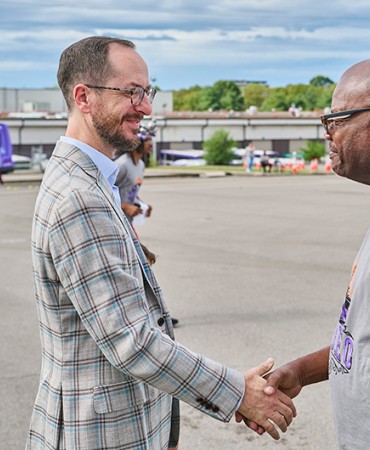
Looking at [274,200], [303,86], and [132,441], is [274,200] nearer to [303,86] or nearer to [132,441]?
[132,441]

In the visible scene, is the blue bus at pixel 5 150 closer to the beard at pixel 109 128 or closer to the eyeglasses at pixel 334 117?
the beard at pixel 109 128

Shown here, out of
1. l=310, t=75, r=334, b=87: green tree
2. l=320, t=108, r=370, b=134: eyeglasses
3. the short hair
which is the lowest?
l=320, t=108, r=370, b=134: eyeglasses

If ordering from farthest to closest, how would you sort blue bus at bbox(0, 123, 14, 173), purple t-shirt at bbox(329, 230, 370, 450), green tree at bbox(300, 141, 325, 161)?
1. green tree at bbox(300, 141, 325, 161)
2. blue bus at bbox(0, 123, 14, 173)
3. purple t-shirt at bbox(329, 230, 370, 450)

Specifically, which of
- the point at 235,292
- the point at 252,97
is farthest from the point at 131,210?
the point at 252,97

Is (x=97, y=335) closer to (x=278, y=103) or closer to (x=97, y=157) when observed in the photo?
(x=97, y=157)

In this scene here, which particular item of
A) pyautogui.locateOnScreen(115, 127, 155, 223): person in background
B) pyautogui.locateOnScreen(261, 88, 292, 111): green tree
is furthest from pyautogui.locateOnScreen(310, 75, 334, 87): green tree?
pyautogui.locateOnScreen(115, 127, 155, 223): person in background

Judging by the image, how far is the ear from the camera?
9.80 ft

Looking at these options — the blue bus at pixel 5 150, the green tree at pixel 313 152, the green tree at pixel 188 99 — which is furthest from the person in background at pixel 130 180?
the green tree at pixel 188 99

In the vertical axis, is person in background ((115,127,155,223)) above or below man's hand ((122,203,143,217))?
above

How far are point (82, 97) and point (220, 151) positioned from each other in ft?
175

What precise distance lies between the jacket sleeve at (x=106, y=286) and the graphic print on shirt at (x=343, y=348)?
1.75ft

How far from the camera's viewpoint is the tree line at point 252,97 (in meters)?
151

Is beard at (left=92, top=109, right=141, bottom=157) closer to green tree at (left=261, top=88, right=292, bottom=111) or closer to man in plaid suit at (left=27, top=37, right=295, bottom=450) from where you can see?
man in plaid suit at (left=27, top=37, right=295, bottom=450)

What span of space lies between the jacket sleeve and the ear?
1.19 ft
